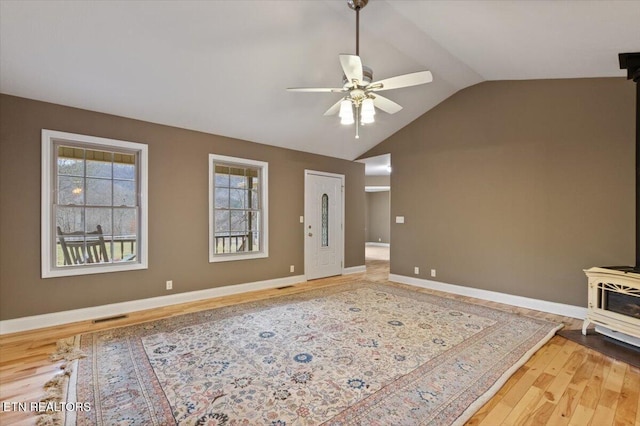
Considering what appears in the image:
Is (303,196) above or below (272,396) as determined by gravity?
above

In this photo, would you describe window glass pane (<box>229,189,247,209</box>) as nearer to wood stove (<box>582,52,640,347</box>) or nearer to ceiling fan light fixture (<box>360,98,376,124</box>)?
ceiling fan light fixture (<box>360,98,376,124</box>)

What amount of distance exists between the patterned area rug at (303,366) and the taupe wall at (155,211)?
2.59ft

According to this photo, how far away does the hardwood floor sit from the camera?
1883mm

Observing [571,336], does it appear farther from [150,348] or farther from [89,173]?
[89,173]

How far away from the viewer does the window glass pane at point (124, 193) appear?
12.6 ft

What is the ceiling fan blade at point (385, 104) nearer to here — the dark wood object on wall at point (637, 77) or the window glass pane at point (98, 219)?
the dark wood object on wall at point (637, 77)

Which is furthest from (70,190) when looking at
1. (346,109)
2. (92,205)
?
(346,109)

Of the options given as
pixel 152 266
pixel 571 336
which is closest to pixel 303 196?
pixel 152 266

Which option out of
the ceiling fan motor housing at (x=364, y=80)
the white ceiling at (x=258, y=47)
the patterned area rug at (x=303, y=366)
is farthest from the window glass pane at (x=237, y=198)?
the ceiling fan motor housing at (x=364, y=80)

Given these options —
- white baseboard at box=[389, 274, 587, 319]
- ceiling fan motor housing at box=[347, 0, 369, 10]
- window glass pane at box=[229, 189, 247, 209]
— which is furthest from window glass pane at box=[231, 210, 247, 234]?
ceiling fan motor housing at box=[347, 0, 369, 10]

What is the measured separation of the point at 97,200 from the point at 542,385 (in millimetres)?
4880

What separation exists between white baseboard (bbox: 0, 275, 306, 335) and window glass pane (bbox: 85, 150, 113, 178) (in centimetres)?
163

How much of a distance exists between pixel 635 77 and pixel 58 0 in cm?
503

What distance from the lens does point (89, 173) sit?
3.69 m
